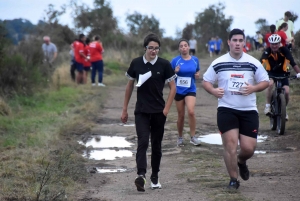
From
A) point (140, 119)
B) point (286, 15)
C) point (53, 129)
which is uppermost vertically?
point (286, 15)

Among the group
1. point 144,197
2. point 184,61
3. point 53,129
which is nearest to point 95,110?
point 53,129

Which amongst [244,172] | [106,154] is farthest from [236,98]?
[106,154]

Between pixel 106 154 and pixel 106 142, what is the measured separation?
1174 millimetres

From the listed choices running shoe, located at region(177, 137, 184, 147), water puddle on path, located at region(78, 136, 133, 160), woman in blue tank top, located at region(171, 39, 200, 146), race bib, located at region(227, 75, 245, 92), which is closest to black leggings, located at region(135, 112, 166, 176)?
race bib, located at region(227, 75, 245, 92)

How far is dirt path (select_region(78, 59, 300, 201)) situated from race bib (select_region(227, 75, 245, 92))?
122cm

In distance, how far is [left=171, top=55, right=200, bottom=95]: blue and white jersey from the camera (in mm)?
10734

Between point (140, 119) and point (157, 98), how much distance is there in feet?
1.12

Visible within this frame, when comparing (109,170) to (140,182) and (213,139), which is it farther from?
(213,139)

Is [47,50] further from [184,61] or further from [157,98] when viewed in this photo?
[157,98]

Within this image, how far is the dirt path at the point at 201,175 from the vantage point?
7074 millimetres

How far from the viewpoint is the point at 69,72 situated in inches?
945

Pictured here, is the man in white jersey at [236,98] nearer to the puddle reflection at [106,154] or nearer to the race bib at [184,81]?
the puddle reflection at [106,154]

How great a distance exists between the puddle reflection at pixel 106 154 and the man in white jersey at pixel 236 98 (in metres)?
3.37

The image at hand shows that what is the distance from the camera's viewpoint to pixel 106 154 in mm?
10492
